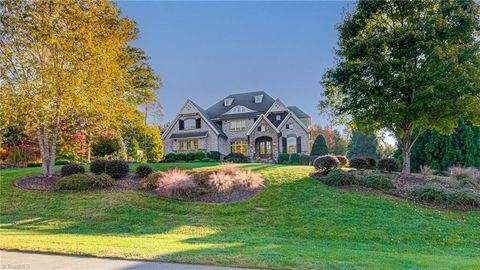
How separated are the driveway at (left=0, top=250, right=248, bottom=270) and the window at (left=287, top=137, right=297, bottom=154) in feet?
94.1

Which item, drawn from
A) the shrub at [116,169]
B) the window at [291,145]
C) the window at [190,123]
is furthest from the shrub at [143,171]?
the window at [291,145]

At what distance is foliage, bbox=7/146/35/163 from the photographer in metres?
25.1

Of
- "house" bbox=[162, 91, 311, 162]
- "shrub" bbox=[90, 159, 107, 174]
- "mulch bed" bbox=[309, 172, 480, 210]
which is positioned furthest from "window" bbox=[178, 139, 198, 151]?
"mulch bed" bbox=[309, 172, 480, 210]

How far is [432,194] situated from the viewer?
10.6 m

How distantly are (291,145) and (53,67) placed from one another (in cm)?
2435

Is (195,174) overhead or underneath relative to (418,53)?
underneath

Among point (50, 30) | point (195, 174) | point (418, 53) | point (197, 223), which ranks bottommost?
point (197, 223)

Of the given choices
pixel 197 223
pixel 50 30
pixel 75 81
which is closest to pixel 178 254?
pixel 197 223

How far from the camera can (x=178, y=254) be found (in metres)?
5.50

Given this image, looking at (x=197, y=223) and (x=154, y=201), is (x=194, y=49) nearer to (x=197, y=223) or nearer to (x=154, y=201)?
(x=154, y=201)

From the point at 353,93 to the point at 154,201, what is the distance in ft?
33.9

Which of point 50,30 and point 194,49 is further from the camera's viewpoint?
point 194,49

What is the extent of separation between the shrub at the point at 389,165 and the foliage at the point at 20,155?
26.5 meters

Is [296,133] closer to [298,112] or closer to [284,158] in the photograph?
[284,158]
